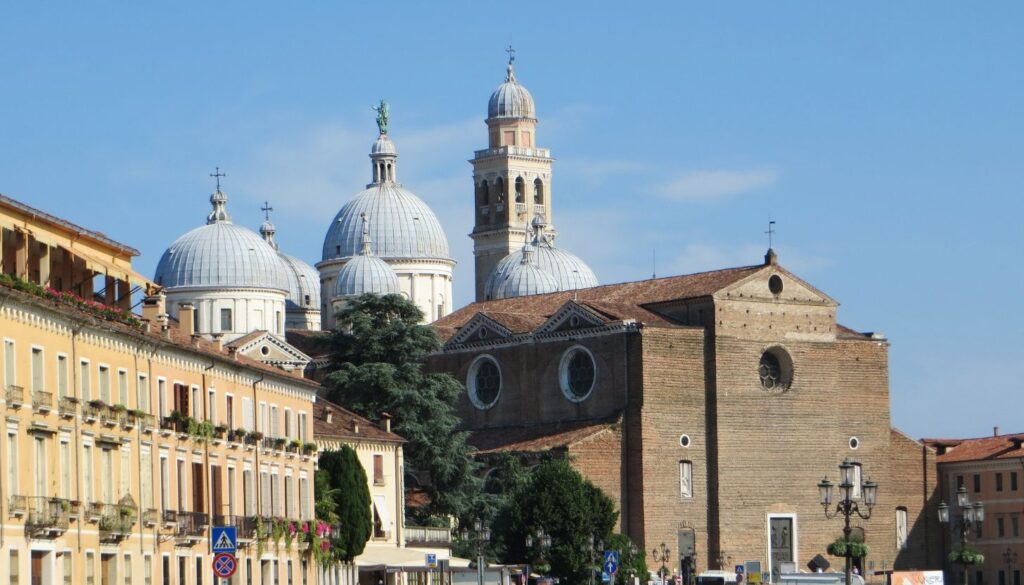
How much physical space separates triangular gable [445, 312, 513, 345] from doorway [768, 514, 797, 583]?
13.1m

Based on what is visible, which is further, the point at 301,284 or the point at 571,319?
the point at 301,284

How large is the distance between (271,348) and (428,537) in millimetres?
25281

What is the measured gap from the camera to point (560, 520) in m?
76.1

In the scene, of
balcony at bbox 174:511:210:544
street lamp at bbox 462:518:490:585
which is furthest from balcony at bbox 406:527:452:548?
balcony at bbox 174:511:210:544

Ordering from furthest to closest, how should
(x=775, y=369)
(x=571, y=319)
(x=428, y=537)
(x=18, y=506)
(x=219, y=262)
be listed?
(x=219, y=262), (x=775, y=369), (x=571, y=319), (x=428, y=537), (x=18, y=506)

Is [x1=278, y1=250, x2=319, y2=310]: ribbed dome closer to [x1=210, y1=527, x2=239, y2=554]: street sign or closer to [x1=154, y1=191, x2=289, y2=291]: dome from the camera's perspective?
[x1=154, y1=191, x2=289, y2=291]: dome

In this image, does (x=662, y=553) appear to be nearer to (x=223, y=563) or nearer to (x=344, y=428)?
(x=344, y=428)

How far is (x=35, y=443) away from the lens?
3681 centimetres

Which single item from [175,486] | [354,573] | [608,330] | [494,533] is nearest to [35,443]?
[175,486]

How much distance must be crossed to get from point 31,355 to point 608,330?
Result: 53.6m

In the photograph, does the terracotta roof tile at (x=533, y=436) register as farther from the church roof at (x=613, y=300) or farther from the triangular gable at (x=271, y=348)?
the triangular gable at (x=271, y=348)

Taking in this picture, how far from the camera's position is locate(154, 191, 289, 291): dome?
102625mm

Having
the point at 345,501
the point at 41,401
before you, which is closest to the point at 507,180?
the point at 345,501

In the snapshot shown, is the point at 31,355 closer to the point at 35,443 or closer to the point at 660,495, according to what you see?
the point at 35,443
